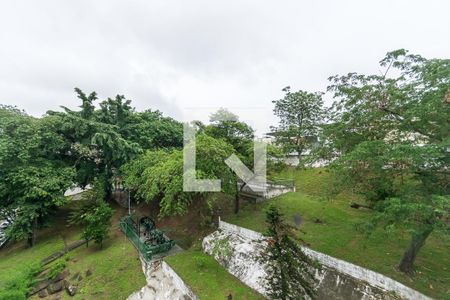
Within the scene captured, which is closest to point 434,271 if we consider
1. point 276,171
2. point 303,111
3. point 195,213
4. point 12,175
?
point 276,171

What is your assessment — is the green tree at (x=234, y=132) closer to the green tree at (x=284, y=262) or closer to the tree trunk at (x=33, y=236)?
the green tree at (x=284, y=262)

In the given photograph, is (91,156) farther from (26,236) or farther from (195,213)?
(195,213)

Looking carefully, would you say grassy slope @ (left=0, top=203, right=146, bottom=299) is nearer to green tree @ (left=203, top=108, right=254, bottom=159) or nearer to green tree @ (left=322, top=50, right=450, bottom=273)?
green tree @ (left=203, top=108, right=254, bottom=159)

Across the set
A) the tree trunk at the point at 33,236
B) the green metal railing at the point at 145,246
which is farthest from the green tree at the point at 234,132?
the tree trunk at the point at 33,236

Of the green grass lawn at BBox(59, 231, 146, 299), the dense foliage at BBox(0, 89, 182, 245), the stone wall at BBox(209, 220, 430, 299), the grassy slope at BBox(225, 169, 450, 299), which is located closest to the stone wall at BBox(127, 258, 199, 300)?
the green grass lawn at BBox(59, 231, 146, 299)

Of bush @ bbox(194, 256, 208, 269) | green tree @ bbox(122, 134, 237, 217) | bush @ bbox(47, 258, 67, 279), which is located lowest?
bush @ bbox(47, 258, 67, 279)

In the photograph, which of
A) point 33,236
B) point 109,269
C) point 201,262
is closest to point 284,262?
point 201,262
